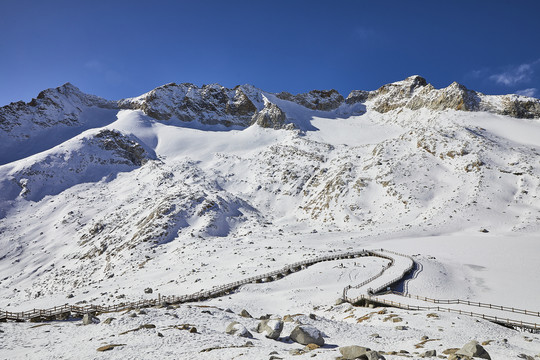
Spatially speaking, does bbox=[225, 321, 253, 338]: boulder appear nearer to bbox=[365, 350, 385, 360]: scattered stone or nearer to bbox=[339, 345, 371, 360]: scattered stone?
bbox=[339, 345, 371, 360]: scattered stone

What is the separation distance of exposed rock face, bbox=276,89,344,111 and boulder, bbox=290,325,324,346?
175 meters

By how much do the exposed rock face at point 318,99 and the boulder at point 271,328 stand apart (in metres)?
174

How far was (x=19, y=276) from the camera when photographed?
66.2 meters

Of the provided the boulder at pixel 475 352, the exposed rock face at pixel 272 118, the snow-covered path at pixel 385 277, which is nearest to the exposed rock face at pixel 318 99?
the exposed rock face at pixel 272 118

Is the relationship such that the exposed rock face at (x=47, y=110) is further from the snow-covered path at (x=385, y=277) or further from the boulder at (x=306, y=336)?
the boulder at (x=306, y=336)

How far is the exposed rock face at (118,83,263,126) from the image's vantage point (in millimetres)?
165125

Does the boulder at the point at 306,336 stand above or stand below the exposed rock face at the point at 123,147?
below

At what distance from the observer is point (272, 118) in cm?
15188

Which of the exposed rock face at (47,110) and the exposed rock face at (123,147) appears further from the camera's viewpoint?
the exposed rock face at (47,110)

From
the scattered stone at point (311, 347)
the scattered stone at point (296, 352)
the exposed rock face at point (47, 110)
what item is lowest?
the scattered stone at point (311, 347)

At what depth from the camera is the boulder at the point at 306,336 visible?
17.5 metres

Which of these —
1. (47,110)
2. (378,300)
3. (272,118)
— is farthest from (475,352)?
(47,110)

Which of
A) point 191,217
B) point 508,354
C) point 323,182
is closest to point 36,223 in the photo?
point 191,217

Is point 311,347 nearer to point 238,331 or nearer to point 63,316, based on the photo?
point 238,331
